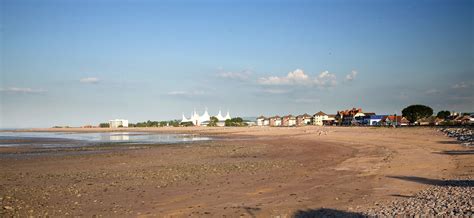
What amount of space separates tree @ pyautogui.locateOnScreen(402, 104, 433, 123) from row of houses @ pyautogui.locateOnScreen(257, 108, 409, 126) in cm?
301

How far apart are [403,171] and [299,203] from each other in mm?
7724

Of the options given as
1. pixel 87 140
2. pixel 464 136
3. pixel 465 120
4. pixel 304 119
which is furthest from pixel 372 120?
pixel 87 140

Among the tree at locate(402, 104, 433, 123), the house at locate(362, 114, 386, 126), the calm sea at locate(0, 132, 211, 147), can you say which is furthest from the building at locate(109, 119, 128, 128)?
the tree at locate(402, 104, 433, 123)

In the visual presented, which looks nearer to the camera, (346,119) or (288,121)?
(346,119)

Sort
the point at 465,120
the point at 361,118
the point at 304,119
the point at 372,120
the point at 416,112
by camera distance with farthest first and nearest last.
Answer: the point at 304,119 < the point at 361,118 < the point at 372,120 < the point at 416,112 < the point at 465,120

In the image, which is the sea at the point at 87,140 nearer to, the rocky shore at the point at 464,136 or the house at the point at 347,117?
the rocky shore at the point at 464,136

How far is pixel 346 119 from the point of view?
147375 millimetres

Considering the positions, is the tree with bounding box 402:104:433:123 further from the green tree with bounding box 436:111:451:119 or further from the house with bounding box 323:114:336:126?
the house with bounding box 323:114:336:126

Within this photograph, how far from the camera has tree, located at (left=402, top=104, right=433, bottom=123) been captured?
97.6 m

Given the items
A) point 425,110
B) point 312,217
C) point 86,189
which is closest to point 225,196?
point 312,217

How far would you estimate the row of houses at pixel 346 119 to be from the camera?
11552 centimetres

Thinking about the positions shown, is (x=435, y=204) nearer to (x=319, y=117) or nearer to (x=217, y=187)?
(x=217, y=187)

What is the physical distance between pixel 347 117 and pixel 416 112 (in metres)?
50.1

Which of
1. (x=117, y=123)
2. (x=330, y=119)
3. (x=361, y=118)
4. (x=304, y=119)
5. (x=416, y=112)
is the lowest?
Result: (x=361, y=118)
